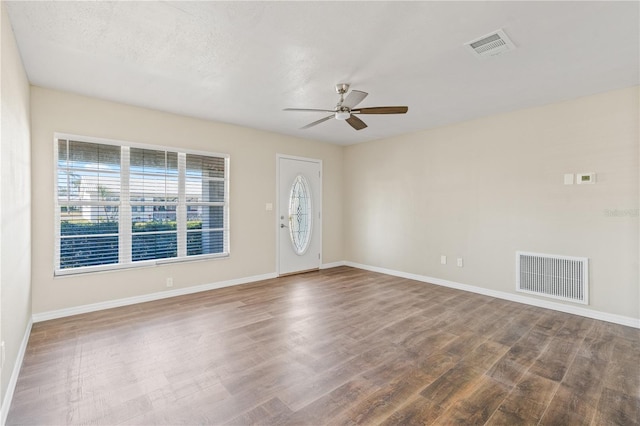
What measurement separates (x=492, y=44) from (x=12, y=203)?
3834 mm

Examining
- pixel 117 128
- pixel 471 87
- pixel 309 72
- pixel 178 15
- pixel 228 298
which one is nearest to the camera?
pixel 178 15

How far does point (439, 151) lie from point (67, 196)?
204 inches

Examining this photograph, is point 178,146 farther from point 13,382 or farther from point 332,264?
point 332,264

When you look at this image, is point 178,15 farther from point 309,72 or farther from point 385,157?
point 385,157

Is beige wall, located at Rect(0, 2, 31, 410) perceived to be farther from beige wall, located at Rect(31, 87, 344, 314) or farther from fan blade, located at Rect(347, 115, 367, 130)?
fan blade, located at Rect(347, 115, 367, 130)

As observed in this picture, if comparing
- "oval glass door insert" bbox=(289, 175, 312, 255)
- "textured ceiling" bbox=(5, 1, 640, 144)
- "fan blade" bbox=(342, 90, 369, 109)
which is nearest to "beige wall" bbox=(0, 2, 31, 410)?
"textured ceiling" bbox=(5, 1, 640, 144)

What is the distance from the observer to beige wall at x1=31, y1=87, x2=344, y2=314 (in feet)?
11.4

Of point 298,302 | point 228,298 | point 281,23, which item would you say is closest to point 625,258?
point 298,302

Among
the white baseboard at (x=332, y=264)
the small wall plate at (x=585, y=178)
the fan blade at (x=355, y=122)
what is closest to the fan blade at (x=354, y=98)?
the fan blade at (x=355, y=122)

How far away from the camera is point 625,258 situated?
11.3 ft

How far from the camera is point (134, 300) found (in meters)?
4.04

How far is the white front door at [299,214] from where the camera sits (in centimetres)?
568

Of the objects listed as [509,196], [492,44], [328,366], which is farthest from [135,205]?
[509,196]

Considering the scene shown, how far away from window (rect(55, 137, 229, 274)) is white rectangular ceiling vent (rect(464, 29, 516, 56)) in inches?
146
